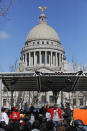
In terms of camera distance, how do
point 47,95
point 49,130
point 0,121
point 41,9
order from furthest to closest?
point 41,9
point 47,95
point 0,121
point 49,130

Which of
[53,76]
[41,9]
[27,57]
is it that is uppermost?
[41,9]

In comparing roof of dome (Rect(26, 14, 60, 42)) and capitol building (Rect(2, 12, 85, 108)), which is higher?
roof of dome (Rect(26, 14, 60, 42))

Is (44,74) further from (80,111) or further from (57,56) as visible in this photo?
(57,56)

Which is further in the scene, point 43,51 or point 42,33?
point 42,33

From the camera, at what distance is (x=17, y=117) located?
13.8 meters

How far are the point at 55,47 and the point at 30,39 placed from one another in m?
11.3

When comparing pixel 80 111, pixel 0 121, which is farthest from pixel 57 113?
pixel 0 121

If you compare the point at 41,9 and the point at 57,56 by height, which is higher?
the point at 41,9

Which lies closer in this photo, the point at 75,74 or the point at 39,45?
the point at 75,74

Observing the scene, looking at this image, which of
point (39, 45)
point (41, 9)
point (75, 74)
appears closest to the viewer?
point (75, 74)

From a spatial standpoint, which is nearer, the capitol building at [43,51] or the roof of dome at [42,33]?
the capitol building at [43,51]

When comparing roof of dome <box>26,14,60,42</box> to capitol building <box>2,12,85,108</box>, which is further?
roof of dome <box>26,14,60,42</box>

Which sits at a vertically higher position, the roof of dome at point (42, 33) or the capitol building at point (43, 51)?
the roof of dome at point (42, 33)

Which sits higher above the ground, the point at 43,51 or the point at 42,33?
the point at 42,33
